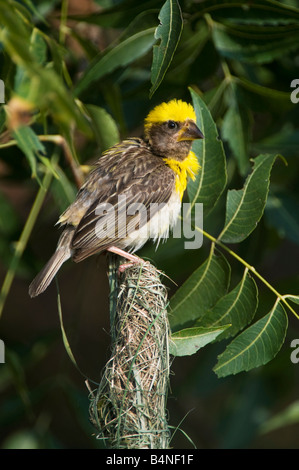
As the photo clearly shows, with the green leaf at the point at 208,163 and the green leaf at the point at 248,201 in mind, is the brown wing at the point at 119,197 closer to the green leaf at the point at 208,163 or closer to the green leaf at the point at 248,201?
the green leaf at the point at 208,163

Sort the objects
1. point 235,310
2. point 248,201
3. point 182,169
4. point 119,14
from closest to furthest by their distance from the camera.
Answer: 1. point 235,310
2. point 248,201
3. point 119,14
4. point 182,169

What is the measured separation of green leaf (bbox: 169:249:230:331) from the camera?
143 inches

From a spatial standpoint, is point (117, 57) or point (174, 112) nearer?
point (117, 57)

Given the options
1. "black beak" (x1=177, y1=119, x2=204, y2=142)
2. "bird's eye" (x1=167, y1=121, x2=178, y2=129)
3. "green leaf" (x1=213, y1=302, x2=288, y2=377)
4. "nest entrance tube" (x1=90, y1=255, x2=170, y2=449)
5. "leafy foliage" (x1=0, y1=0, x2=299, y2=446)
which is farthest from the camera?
"bird's eye" (x1=167, y1=121, x2=178, y2=129)

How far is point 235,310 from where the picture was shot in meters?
3.48

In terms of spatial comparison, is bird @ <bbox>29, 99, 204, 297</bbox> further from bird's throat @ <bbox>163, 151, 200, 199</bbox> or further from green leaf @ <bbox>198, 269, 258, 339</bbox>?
green leaf @ <bbox>198, 269, 258, 339</bbox>

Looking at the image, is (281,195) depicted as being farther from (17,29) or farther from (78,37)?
(17,29)

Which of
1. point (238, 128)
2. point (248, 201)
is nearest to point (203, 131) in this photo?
point (248, 201)

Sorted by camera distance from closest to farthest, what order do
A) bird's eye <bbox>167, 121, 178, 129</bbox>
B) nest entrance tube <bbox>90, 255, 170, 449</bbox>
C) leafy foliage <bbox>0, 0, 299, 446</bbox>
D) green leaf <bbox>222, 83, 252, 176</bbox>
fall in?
nest entrance tube <bbox>90, 255, 170, 449</bbox>
leafy foliage <bbox>0, 0, 299, 446</bbox>
green leaf <bbox>222, 83, 252, 176</bbox>
bird's eye <bbox>167, 121, 178, 129</bbox>

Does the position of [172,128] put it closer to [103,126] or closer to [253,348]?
[103,126]

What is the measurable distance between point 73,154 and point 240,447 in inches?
96.3

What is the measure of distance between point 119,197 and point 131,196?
0.08 meters

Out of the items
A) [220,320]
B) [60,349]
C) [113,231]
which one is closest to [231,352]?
[220,320]

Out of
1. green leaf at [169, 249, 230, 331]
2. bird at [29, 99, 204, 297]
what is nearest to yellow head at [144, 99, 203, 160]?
bird at [29, 99, 204, 297]
